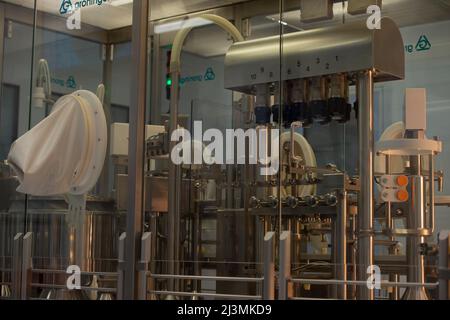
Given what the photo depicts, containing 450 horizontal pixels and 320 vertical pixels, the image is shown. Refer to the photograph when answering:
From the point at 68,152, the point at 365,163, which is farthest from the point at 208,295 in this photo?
the point at 68,152

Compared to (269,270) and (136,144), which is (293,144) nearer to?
(269,270)

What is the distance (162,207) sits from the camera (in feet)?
11.3

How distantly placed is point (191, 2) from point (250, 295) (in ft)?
3.88

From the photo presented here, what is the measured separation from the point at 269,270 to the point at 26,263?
122cm

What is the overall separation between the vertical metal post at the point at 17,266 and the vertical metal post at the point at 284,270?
1.30 meters

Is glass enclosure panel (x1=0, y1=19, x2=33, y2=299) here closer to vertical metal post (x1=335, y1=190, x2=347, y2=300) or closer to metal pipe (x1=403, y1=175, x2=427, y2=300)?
vertical metal post (x1=335, y1=190, x2=347, y2=300)

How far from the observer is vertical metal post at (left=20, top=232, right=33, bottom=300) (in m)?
3.73

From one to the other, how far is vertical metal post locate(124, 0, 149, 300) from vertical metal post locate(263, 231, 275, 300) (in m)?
0.62

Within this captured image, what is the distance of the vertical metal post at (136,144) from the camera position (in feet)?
11.3

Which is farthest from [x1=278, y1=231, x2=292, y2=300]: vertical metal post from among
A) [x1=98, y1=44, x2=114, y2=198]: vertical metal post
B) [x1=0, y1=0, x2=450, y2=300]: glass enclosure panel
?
[x1=98, y1=44, x2=114, y2=198]: vertical metal post

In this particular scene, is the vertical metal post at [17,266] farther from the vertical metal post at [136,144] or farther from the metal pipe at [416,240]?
the metal pipe at [416,240]

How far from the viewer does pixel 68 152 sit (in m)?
3.65
